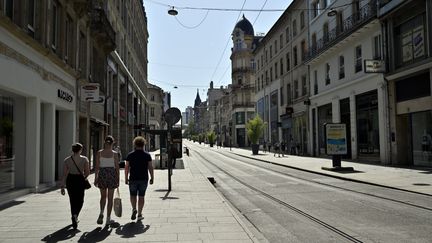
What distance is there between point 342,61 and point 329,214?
25.6 m

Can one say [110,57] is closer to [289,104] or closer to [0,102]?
[0,102]

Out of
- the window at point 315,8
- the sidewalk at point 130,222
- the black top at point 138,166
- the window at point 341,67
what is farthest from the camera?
the window at point 315,8

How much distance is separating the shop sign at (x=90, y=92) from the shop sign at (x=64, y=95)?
1007 millimetres

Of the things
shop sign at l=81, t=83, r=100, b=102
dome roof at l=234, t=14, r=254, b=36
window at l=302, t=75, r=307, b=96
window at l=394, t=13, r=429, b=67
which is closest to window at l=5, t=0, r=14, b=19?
shop sign at l=81, t=83, r=100, b=102

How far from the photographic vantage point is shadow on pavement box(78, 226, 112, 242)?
7297mm

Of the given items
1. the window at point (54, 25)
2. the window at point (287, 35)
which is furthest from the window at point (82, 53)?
the window at point (287, 35)

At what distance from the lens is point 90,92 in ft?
63.7

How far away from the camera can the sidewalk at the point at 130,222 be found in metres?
7.41

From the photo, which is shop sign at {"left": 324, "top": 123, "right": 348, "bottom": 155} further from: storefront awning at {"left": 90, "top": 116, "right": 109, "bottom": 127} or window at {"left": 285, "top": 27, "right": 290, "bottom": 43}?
window at {"left": 285, "top": 27, "right": 290, "bottom": 43}

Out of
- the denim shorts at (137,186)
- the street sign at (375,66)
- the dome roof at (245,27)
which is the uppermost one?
the dome roof at (245,27)

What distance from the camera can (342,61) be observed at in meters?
33.9

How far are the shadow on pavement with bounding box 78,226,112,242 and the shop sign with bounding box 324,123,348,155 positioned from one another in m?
16.7

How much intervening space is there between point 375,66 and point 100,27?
50.6 feet

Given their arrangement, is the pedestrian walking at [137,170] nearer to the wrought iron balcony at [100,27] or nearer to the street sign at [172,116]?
the street sign at [172,116]
